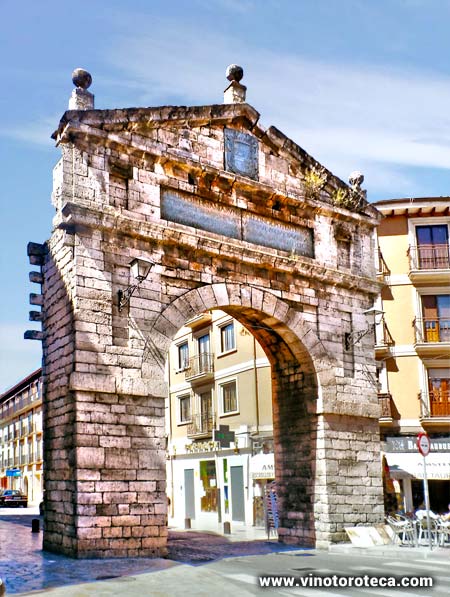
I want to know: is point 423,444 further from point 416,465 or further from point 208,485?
point 208,485

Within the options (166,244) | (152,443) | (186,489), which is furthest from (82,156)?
(186,489)

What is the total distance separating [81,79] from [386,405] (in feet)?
46.4

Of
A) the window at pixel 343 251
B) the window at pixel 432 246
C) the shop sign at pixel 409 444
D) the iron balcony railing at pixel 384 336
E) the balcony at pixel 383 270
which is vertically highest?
the window at pixel 432 246

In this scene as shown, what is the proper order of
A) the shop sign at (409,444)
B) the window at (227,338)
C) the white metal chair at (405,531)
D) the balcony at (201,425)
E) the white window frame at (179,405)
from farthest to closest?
the white window frame at (179,405), the balcony at (201,425), the window at (227,338), the shop sign at (409,444), the white metal chair at (405,531)

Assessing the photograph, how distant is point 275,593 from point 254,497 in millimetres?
15161

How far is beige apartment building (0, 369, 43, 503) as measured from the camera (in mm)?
48688

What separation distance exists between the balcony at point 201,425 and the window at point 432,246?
29.4ft

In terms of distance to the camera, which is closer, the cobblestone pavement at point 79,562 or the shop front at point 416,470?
the cobblestone pavement at point 79,562

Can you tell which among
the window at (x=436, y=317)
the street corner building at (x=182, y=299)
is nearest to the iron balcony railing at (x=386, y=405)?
the window at (x=436, y=317)

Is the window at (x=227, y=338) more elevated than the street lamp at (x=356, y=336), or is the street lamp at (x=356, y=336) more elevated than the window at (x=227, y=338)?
the window at (x=227, y=338)

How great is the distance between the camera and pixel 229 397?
25.9m

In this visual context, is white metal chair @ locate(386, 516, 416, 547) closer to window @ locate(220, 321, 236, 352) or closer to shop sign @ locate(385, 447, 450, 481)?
shop sign @ locate(385, 447, 450, 481)

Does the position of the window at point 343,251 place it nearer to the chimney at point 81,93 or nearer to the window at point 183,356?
the chimney at point 81,93

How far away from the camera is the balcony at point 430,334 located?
23.4 metres
